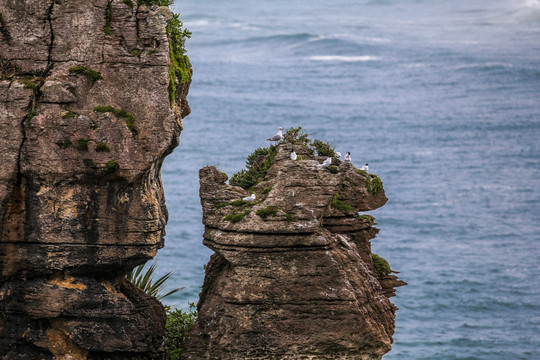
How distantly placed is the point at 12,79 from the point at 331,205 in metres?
8.37

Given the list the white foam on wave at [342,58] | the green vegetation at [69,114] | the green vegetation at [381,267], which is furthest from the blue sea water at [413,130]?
the green vegetation at [69,114]

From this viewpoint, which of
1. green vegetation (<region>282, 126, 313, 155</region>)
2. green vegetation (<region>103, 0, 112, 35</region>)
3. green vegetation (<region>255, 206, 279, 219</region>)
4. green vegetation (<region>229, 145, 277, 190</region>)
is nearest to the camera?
green vegetation (<region>103, 0, 112, 35</region>)

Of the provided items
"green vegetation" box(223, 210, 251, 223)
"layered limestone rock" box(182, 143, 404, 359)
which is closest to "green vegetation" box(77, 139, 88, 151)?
"layered limestone rock" box(182, 143, 404, 359)

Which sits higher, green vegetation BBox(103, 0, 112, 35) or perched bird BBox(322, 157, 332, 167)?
green vegetation BBox(103, 0, 112, 35)

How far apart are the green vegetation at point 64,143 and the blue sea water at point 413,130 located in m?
41.2

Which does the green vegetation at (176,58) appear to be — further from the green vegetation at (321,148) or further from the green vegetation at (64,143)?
the green vegetation at (321,148)

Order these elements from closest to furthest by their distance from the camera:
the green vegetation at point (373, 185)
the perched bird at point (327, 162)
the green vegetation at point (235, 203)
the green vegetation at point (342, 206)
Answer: the green vegetation at point (235, 203)
the perched bird at point (327, 162)
the green vegetation at point (342, 206)
the green vegetation at point (373, 185)

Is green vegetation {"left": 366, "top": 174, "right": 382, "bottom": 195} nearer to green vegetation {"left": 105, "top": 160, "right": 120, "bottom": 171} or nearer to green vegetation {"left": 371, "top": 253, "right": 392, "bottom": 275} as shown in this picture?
green vegetation {"left": 371, "top": 253, "right": 392, "bottom": 275}

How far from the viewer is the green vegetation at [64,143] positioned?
21.8 m

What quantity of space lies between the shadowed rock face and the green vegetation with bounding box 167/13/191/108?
29 cm

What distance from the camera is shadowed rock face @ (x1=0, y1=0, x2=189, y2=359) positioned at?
21797 millimetres

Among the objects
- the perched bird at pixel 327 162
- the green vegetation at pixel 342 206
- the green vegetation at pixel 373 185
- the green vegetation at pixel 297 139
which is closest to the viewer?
the perched bird at pixel 327 162

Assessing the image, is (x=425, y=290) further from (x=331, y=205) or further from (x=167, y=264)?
(x=331, y=205)

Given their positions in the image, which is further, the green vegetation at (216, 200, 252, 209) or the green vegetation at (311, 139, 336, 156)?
the green vegetation at (311, 139, 336, 156)
